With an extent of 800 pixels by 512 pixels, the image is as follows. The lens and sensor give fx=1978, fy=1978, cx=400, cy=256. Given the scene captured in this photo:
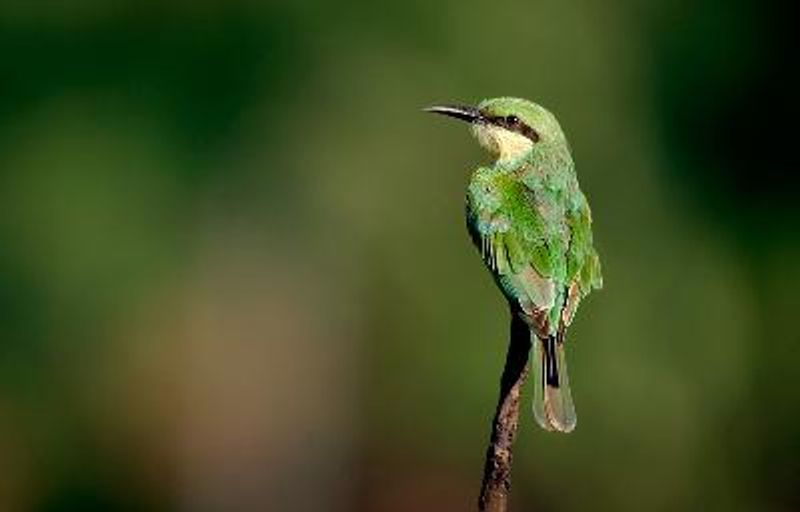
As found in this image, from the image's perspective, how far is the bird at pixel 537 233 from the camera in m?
3.91

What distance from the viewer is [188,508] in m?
13.1

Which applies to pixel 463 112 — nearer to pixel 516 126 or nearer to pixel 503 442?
pixel 516 126

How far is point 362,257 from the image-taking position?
14.2 meters

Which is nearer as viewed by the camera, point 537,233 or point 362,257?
point 537,233

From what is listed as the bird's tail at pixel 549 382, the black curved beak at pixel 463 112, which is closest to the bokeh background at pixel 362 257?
the black curved beak at pixel 463 112

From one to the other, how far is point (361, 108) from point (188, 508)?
3.51m

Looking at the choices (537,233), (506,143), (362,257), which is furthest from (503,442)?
(362,257)

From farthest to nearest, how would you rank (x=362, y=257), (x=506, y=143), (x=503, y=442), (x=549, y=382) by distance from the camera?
1. (x=362, y=257)
2. (x=506, y=143)
3. (x=549, y=382)
4. (x=503, y=442)

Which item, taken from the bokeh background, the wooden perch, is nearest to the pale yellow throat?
the wooden perch

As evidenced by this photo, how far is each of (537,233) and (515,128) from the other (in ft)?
1.73

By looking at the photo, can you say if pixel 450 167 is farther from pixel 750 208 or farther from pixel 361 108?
pixel 750 208

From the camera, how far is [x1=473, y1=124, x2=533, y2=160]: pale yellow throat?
4.70 meters

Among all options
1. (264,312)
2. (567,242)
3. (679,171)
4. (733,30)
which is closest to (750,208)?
(679,171)

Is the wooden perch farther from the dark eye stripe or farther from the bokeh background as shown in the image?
the bokeh background
